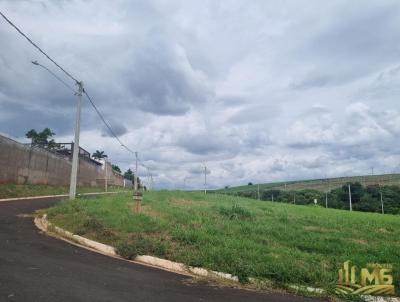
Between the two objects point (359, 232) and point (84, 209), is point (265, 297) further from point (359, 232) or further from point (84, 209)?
point (84, 209)

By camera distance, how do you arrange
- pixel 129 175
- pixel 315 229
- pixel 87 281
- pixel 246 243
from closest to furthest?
pixel 87 281 → pixel 246 243 → pixel 315 229 → pixel 129 175

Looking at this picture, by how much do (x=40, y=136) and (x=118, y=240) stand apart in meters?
75.8

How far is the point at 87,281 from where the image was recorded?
685 cm

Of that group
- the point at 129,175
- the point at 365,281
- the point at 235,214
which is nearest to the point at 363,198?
the point at 235,214

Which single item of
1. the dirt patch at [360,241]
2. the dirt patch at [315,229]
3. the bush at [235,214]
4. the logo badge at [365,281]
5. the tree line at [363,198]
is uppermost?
the tree line at [363,198]

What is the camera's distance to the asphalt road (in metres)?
6.06

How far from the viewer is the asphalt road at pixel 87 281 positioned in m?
6.06

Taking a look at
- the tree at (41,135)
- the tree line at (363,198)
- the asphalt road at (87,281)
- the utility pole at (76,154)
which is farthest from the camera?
the tree at (41,135)

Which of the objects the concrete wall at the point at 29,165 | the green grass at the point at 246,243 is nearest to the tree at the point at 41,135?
the concrete wall at the point at 29,165

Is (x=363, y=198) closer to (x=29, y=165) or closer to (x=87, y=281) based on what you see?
(x=29, y=165)

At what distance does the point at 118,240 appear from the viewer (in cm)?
1053

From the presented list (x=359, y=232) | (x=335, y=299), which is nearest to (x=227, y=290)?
(x=335, y=299)

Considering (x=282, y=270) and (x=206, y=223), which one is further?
(x=206, y=223)

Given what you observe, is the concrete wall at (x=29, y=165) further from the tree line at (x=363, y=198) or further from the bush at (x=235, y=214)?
the tree line at (x=363, y=198)
